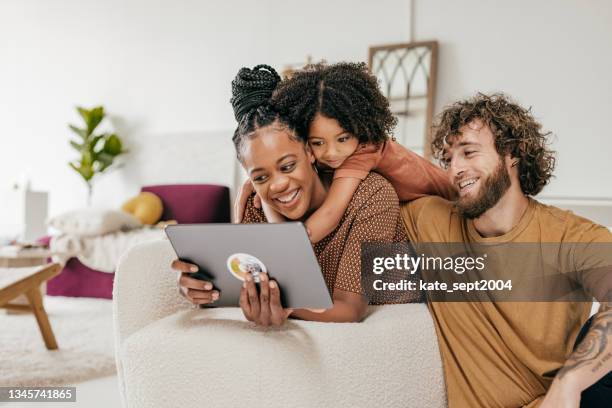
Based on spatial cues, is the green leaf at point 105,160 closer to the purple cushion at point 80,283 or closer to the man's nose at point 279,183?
the purple cushion at point 80,283

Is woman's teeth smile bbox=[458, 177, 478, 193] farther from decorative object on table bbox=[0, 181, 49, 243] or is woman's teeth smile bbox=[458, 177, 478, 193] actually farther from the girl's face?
decorative object on table bbox=[0, 181, 49, 243]

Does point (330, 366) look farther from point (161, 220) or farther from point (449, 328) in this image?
point (161, 220)

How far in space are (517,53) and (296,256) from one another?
3.69 meters

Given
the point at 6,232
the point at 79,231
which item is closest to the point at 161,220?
the point at 79,231

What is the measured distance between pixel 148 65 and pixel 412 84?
257 cm

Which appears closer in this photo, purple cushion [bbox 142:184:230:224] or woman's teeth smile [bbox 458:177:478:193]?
woman's teeth smile [bbox 458:177:478:193]

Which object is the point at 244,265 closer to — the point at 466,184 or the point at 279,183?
the point at 279,183

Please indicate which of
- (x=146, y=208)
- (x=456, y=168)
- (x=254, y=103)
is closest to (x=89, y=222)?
(x=146, y=208)

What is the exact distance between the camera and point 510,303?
112 cm

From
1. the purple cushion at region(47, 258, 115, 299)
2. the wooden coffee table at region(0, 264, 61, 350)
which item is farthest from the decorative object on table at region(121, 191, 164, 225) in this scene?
the wooden coffee table at region(0, 264, 61, 350)

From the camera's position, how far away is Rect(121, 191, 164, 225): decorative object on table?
4.45 m

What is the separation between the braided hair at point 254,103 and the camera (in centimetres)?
130

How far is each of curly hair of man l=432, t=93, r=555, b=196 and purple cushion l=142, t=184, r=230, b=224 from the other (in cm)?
335

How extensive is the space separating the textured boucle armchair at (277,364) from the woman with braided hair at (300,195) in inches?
3.1
